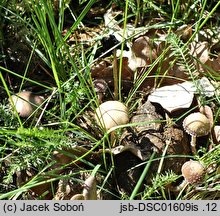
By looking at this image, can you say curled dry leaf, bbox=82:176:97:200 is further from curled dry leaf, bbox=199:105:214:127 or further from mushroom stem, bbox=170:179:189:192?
curled dry leaf, bbox=199:105:214:127

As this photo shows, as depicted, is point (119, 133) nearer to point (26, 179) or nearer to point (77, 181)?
point (77, 181)

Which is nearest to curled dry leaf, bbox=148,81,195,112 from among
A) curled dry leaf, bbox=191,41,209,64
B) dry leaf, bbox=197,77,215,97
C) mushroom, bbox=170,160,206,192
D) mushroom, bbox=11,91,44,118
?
dry leaf, bbox=197,77,215,97

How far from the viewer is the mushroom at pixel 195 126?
2037 mm

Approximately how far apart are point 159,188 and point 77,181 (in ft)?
1.11

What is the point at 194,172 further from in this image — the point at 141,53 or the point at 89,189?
the point at 141,53

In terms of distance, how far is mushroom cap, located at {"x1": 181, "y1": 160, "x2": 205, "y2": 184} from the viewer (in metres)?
1.91

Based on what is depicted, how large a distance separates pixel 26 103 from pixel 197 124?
0.76 meters

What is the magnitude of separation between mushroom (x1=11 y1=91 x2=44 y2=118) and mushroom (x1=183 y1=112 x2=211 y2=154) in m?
0.67

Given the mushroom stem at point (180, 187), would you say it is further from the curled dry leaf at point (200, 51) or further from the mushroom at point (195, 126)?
the curled dry leaf at point (200, 51)

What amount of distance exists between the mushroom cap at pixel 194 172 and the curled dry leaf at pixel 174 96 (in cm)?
31

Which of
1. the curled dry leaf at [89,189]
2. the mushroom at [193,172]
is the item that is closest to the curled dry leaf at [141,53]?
the mushroom at [193,172]

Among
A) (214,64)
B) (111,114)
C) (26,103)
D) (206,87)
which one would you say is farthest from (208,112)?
(26,103)

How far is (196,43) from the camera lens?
2383 mm

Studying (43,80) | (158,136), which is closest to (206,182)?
(158,136)
